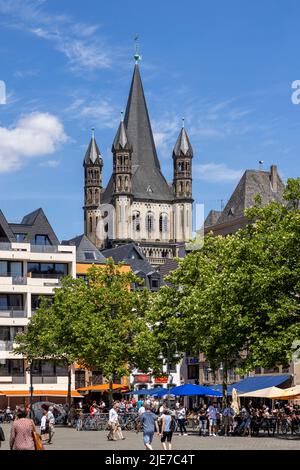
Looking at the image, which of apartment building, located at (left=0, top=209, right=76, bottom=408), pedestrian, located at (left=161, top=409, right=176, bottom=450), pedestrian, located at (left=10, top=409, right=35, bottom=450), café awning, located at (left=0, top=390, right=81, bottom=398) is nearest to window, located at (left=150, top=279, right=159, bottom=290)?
apartment building, located at (left=0, top=209, right=76, bottom=408)

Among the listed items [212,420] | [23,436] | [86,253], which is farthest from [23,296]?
[23,436]

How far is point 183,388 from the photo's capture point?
60.7 m

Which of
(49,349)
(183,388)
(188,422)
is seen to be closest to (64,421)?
(49,349)

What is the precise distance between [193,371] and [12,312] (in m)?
19.7

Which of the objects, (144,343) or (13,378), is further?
(13,378)

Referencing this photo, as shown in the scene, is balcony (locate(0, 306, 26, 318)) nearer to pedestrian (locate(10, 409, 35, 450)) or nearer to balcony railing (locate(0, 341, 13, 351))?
balcony railing (locate(0, 341, 13, 351))

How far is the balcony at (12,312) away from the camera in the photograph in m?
95.8

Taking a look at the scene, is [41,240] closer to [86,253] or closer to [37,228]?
[37,228]

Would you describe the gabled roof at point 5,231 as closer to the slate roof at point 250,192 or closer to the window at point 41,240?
the window at point 41,240

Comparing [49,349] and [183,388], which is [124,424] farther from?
[49,349]

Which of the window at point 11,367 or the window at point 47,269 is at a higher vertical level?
the window at point 47,269

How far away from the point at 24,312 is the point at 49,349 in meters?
21.4

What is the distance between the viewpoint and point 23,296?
97.7 metres

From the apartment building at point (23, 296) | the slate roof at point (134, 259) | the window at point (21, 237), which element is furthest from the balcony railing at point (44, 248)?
the slate roof at point (134, 259)
